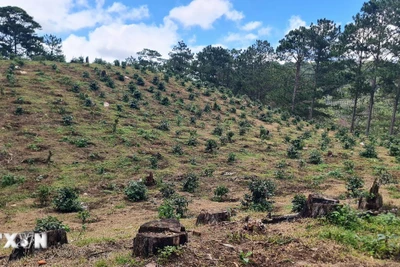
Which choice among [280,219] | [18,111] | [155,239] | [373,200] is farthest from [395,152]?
[18,111]

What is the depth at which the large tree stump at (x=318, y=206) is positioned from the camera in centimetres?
672

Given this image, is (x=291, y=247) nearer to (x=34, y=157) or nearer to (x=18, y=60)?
(x=34, y=157)

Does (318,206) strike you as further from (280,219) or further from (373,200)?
(373,200)

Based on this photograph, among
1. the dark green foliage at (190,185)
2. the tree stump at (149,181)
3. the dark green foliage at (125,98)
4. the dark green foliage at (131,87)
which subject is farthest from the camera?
the dark green foliage at (131,87)

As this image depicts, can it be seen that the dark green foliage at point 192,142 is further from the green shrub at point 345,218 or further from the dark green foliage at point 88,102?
the green shrub at point 345,218

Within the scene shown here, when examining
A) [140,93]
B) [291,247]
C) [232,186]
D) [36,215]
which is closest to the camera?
[291,247]

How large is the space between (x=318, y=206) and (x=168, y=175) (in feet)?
28.9

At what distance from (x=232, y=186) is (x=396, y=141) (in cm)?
1917

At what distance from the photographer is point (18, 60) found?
30750 millimetres

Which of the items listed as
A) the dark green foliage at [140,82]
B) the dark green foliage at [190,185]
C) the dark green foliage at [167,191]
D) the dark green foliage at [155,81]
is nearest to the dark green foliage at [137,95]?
the dark green foliage at [140,82]

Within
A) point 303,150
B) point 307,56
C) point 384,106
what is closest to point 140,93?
point 303,150

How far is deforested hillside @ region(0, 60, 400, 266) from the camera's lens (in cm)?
529

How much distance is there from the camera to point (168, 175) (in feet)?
48.7

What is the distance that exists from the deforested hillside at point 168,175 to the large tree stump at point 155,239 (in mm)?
130
